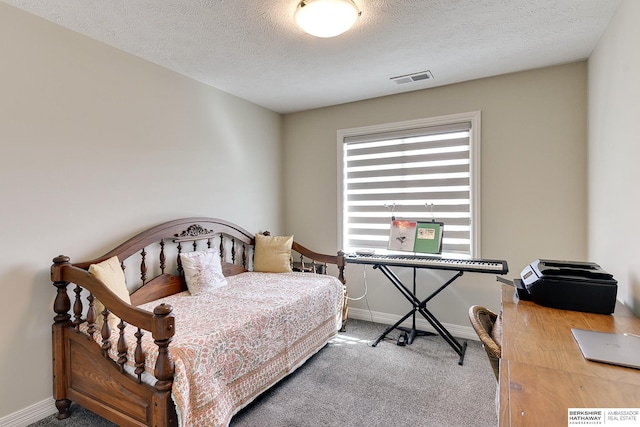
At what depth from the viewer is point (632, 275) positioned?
167cm

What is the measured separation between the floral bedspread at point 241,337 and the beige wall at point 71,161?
0.57 metres

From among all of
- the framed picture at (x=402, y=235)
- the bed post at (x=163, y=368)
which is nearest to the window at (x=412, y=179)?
the framed picture at (x=402, y=235)

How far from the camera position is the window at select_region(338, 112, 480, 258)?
3139 mm

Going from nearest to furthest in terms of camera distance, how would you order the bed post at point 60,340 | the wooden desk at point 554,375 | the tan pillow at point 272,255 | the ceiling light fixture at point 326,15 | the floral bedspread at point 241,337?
the wooden desk at point 554,375
the floral bedspread at point 241,337
the ceiling light fixture at point 326,15
the bed post at point 60,340
the tan pillow at point 272,255

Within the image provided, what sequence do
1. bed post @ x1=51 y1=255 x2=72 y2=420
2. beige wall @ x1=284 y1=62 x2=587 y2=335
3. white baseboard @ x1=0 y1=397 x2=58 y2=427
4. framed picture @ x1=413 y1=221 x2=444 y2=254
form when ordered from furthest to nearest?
framed picture @ x1=413 y1=221 x2=444 y2=254, beige wall @ x1=284 y1=62 x2=587 y2=335, bed post @ x1=51 y1=255 x2=72 y2=420, white baseboard @ x1=0 y1=397 x2=58 y2=427

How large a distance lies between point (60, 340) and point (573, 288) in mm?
2935

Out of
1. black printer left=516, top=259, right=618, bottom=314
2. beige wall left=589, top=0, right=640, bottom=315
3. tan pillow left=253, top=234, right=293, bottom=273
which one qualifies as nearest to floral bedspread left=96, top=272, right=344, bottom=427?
tan pillow left=253, top=234, right=293, bottom=273

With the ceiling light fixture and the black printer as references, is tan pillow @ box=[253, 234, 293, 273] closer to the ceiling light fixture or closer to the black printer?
the ceiling light fixture

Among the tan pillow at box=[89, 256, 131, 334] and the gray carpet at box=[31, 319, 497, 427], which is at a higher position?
the tan pillow at box=[89, 256, 131, 334]

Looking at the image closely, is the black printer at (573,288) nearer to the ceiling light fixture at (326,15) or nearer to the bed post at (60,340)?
the ceiling light fixture at (326,15)

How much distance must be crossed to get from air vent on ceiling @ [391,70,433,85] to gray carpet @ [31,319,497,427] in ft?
8.21

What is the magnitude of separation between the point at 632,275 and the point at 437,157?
6.18ft

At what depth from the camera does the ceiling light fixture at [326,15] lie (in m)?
1.75

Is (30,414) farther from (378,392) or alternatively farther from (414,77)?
(414,77)
